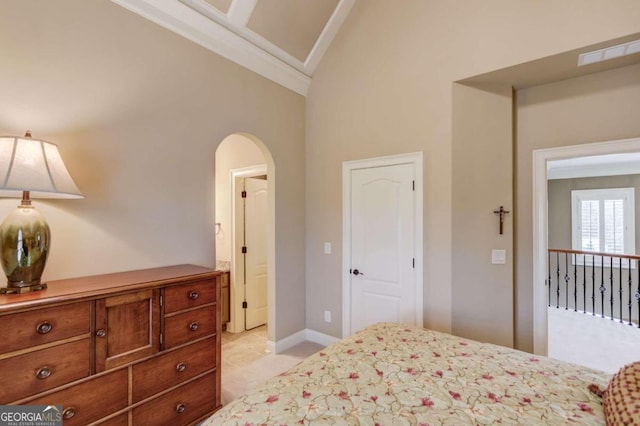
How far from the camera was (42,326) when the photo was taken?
1385mm

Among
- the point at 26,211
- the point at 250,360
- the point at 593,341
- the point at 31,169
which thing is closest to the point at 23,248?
the point at 26,211

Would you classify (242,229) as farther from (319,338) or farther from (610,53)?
(610,53)

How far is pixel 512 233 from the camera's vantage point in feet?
8.85

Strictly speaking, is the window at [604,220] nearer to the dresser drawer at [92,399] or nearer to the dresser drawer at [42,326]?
the dresser drawer at [92,399]

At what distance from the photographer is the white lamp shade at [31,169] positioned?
136 cm

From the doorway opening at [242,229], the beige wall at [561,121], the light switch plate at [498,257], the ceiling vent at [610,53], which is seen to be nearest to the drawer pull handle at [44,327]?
the doorway opening at [242,229]

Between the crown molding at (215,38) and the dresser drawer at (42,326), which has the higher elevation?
the crown molding at (215,38)

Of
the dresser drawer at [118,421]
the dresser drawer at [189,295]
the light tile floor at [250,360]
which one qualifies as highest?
the dresser drawer at [189,295]

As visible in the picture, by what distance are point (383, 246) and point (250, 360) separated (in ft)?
6.01

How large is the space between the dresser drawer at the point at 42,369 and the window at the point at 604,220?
800cm

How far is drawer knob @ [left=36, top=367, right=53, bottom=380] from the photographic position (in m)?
1.38

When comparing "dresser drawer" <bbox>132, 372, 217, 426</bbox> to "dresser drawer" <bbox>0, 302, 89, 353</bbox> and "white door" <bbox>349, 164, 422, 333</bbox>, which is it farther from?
"white door" <bbox>349, 164, 422, 333</bbox>

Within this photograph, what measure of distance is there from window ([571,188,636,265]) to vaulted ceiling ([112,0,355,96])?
21.1 feet

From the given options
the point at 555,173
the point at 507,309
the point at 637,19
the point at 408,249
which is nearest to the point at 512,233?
the point at 507,309
